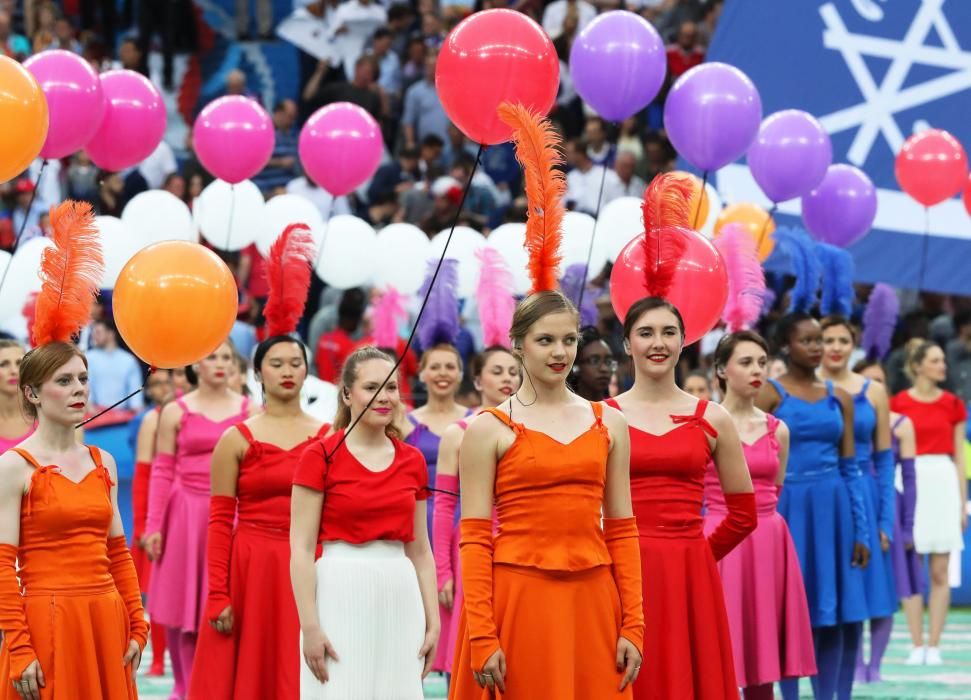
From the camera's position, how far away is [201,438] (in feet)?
28.0

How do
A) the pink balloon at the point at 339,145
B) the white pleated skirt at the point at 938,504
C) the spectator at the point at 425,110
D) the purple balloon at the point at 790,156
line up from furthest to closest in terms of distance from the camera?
the spectator at the point at 425,110 < the white pleated skirt at the point at 938,504 < the pink balloon at the point at 339,145 < the purple balloon at the point at 790,156

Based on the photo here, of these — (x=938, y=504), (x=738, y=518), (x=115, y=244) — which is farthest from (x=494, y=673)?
(x=938, y=504)

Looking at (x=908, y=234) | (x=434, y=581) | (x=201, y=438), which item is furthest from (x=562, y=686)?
(x=908, y=234)

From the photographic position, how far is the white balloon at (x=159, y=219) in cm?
973

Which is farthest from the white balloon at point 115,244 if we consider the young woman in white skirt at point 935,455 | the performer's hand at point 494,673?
the young woman in white skirt at point 935,455

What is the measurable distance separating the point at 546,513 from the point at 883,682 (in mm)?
5730

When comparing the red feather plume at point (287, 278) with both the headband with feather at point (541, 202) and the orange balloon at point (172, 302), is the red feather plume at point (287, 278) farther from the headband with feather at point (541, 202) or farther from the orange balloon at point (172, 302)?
the headband with feather at point (541, 202)

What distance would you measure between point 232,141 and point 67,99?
4.48 feet

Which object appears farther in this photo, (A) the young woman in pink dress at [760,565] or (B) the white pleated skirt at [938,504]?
(B) the white pleated skirt at [938,504]

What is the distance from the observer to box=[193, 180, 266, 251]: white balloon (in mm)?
10000

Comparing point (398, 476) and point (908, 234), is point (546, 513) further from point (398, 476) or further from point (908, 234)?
point (908, 234)

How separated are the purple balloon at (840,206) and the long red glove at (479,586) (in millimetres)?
5812

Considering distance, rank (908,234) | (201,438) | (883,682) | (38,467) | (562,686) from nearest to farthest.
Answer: (562,686)
(38,467)
(201,438)
(883,682)
(908,234)

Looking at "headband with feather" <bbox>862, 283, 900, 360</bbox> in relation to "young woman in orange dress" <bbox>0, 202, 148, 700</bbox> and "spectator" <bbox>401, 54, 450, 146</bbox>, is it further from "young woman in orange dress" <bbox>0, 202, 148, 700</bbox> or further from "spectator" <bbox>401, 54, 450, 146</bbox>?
"spectator" <bbox>401, 54, 450, 146</bbox>
